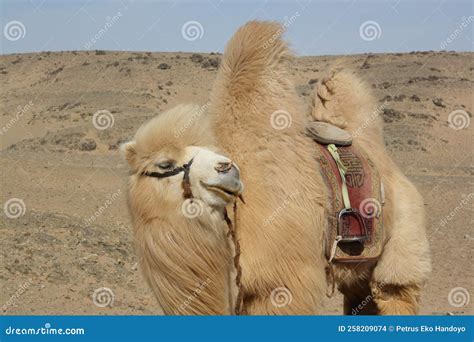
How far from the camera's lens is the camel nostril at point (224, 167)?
12.8ft

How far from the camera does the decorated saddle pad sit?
196 inches

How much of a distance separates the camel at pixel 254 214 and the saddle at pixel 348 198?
108mm

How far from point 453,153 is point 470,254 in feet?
43.3

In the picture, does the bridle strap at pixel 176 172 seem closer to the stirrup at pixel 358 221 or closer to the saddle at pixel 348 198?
the saddle at pixel 348 198

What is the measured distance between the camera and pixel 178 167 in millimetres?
4098

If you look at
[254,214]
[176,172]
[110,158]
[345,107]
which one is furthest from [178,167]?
[110,158]

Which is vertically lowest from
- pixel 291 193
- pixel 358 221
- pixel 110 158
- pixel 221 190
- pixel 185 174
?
pixel 221 190

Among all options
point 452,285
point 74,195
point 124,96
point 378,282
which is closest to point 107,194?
point 74,195

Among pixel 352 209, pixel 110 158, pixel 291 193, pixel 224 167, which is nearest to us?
pixel 224 167

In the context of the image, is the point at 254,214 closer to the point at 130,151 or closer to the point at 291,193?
the point at 291,193

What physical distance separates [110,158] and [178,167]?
54.0ft

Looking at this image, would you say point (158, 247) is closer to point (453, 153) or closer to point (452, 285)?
point (452, 285)

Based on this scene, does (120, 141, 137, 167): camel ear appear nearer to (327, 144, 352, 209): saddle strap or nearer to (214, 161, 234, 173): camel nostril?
(214, 161, 234, 173): camel nostril

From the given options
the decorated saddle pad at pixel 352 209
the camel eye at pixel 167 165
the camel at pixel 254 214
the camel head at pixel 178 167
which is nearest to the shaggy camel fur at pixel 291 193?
the camel at pixel 254 214
